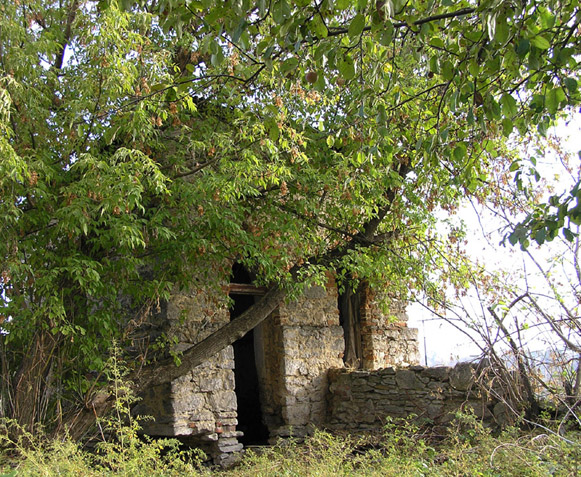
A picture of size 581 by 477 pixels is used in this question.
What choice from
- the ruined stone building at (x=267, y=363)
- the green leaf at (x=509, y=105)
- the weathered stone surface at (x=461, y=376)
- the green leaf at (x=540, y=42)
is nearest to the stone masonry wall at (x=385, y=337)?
the ruined stone building at (x=267, y=363)

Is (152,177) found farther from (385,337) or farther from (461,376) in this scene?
(385,337)

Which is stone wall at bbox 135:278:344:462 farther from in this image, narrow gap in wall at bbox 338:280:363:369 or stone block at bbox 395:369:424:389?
stone block at bbox 395:369:424:389

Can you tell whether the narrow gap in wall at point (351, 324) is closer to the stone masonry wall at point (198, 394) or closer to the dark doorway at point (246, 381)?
the dark doorway at point (246, 381)

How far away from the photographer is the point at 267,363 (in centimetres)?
863

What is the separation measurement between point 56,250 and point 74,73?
181cm

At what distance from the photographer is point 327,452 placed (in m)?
5.15

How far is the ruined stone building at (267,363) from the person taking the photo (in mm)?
7203

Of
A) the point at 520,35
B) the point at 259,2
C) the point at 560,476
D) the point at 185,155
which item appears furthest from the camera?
the point at 185,155

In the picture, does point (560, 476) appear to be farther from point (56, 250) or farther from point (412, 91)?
point (56, 250)

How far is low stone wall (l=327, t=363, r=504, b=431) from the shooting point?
6938 mm

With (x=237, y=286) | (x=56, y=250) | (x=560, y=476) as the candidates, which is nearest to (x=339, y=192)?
(x=237, y=286)

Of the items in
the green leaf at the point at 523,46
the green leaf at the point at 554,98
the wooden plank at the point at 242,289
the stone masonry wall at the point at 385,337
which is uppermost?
the green leaf at the point at 523,46

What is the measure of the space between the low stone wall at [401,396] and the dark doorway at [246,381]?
149 cm

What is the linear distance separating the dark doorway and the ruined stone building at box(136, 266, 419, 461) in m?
0.02
